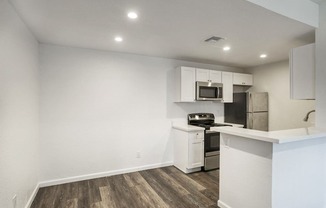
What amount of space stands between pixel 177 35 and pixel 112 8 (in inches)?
42.6

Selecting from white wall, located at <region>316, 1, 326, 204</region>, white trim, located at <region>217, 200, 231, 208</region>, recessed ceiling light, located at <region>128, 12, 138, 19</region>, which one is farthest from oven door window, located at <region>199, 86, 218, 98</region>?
recessed ceiling light, located at <region>128, 12, 138, 19</region>

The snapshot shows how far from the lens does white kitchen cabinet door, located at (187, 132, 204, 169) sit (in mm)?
3568

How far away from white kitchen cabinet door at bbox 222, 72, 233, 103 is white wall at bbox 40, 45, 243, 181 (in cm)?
120

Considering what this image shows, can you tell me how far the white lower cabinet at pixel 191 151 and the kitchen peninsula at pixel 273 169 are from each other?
125 cm

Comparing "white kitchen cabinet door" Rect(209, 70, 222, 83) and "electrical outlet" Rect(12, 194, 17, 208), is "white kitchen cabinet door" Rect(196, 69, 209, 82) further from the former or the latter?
"electrical outlet" Rect(12, 194, 17, 208)

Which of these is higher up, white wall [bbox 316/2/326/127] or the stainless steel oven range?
white wall [bbox 316/2/326/127]

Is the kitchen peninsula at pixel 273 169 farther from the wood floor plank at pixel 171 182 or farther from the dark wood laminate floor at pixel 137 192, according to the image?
the wood floor plank at pixel 171 182

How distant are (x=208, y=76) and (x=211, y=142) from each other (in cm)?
152

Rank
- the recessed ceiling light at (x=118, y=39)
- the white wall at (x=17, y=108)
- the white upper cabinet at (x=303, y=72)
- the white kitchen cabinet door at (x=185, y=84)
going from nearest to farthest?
1. the white wall at (x=17, y=108)
2. the white upper cabinet at (x=303, y=72)
3. the recessed ceiling light at (x=118, y=39)
4. the white kitchen cabinet door at (x=185, y=84)

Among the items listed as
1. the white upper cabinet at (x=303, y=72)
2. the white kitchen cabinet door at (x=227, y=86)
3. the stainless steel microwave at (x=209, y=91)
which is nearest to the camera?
the white upper cabinet at (x=303, y=72)

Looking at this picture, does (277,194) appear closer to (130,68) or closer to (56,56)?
(130,68)

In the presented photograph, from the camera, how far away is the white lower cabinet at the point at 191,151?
11.7 feet

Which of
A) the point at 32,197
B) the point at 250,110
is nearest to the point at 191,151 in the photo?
the point at 250,110

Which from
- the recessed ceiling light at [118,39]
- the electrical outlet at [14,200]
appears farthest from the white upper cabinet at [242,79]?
the electrical outlet at [14,200]
